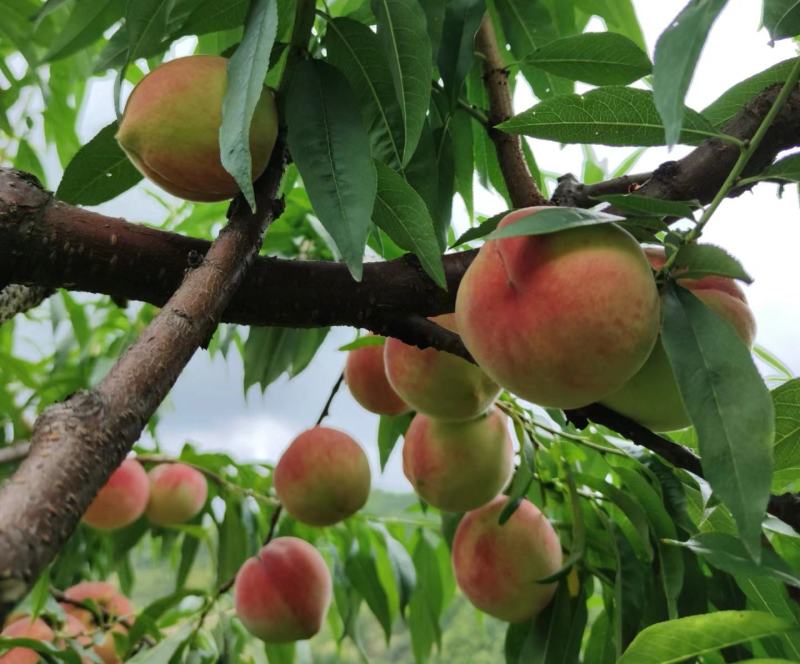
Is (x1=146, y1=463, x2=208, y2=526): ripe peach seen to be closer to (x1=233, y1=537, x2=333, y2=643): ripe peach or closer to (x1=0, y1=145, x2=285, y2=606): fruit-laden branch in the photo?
(x1=233, y1=537, x2=333, y2=643): ripe peach

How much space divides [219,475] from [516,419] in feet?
1.95

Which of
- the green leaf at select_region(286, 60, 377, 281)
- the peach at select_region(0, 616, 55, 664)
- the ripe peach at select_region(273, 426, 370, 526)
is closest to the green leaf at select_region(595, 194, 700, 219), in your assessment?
the green leaf at select_region(286, 60, 377, 281)

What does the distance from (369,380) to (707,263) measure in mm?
491

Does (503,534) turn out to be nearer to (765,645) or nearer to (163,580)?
(765,645)

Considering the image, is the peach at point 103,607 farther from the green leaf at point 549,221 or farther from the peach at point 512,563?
the green leaf at point 549,221

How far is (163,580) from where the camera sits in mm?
2131

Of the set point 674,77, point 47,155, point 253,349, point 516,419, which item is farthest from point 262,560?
point 674,77

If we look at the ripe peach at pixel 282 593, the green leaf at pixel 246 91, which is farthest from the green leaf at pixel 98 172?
the ripe peach at pixel 282 593

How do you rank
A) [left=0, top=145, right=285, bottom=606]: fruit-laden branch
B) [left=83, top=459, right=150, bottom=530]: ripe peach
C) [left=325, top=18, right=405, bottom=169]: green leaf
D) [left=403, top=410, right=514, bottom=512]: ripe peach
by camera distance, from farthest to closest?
[left=83, top=459, right=150, bottom=530]: ripe peach, [left=403, top=410, right=514, bottom=512]: ripe peach, [left=325, top=18, right=405, bottom=169]: green leaf, [left=0, top=145, right=285, bottom=606]: fruit-laden branch

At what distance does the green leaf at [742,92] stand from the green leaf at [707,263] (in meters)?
0.17

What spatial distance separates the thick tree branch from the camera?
2.10 ft

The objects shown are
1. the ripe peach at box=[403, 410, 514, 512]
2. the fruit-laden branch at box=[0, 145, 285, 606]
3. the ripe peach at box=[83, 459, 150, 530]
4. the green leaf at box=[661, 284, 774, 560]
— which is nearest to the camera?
the fruit-laden branch at box=[0, 145, 285, 606]

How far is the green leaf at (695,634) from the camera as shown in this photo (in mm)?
501

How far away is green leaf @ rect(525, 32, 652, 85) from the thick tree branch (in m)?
0.07
